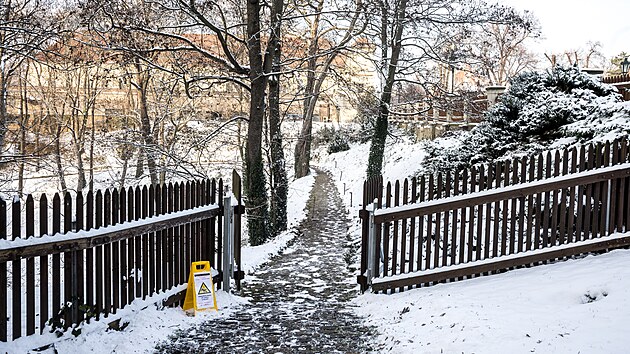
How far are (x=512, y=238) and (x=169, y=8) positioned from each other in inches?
380

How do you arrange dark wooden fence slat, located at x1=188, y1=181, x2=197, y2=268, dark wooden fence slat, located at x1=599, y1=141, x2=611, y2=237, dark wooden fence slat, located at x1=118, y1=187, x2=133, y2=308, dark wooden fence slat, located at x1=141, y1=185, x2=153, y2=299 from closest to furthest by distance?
dark wooden fence slat, located at x1=118, y1=187, x2=133, y2=308
dark wooden fence slat, located at x1=141, y1=185, x2=153, y2=299
dark wooden fence slat, located at x1=599, y1=141, x2=611, y2=237
dark wooden fence slat, located at x1=188, y1=181, x2=197, y2=268

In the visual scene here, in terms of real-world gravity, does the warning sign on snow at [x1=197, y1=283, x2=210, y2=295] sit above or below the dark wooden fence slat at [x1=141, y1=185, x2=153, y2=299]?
below

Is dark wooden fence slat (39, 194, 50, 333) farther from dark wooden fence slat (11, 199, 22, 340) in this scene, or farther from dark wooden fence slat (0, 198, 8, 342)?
dark wooden fence slat (0, 198, 8, 342)

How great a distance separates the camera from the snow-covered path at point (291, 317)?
5641mm

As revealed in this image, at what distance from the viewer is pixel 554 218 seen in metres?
6.77

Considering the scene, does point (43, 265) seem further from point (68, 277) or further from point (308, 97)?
point (308, 97)

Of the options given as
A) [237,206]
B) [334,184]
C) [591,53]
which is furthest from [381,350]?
[591,53]

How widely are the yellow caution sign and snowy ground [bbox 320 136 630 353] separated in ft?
6.60

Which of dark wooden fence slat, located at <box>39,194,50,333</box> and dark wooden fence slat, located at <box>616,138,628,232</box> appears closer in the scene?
dark wooden fence slat, located at <box>39,194,50,333</box>

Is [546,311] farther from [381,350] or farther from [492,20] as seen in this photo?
[492,20]

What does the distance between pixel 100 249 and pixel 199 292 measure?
1799 mm

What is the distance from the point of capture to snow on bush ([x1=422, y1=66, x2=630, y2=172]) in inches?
372

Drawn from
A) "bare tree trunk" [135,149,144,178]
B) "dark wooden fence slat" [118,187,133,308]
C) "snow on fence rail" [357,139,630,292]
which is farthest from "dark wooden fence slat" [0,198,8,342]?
"bare tree trunk" [135,149,144,178]

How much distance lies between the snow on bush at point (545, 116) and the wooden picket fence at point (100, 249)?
6.50 meters
